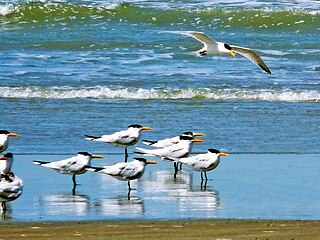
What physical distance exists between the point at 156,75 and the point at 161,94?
6.59ft

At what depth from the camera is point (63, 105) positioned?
16.1 m

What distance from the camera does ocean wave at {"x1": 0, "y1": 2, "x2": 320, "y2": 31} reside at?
90.2ft

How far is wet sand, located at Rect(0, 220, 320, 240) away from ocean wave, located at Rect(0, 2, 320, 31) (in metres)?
19.0


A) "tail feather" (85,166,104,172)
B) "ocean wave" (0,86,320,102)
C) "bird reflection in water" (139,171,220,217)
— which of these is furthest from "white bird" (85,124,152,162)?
"ocean wave" (0,86,320,102)

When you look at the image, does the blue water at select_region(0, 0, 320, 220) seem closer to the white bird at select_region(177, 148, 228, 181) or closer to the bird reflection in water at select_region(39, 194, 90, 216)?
the white bird at select_region(177, 148, 228, 181)

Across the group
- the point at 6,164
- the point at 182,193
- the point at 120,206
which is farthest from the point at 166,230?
the point at 6,164

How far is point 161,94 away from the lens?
17406 mm

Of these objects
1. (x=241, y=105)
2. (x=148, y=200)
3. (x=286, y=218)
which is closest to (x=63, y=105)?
(x=241, y=105)

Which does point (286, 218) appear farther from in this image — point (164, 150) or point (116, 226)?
point (164, 150)

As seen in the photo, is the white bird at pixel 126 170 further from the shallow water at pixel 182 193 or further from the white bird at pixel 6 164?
the white bird at pixel 6 164

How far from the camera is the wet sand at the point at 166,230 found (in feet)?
25.1

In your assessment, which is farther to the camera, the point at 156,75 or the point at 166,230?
the point at 156,75

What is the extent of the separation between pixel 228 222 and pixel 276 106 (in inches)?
315

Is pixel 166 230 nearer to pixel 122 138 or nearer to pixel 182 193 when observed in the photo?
pixel 182 193
